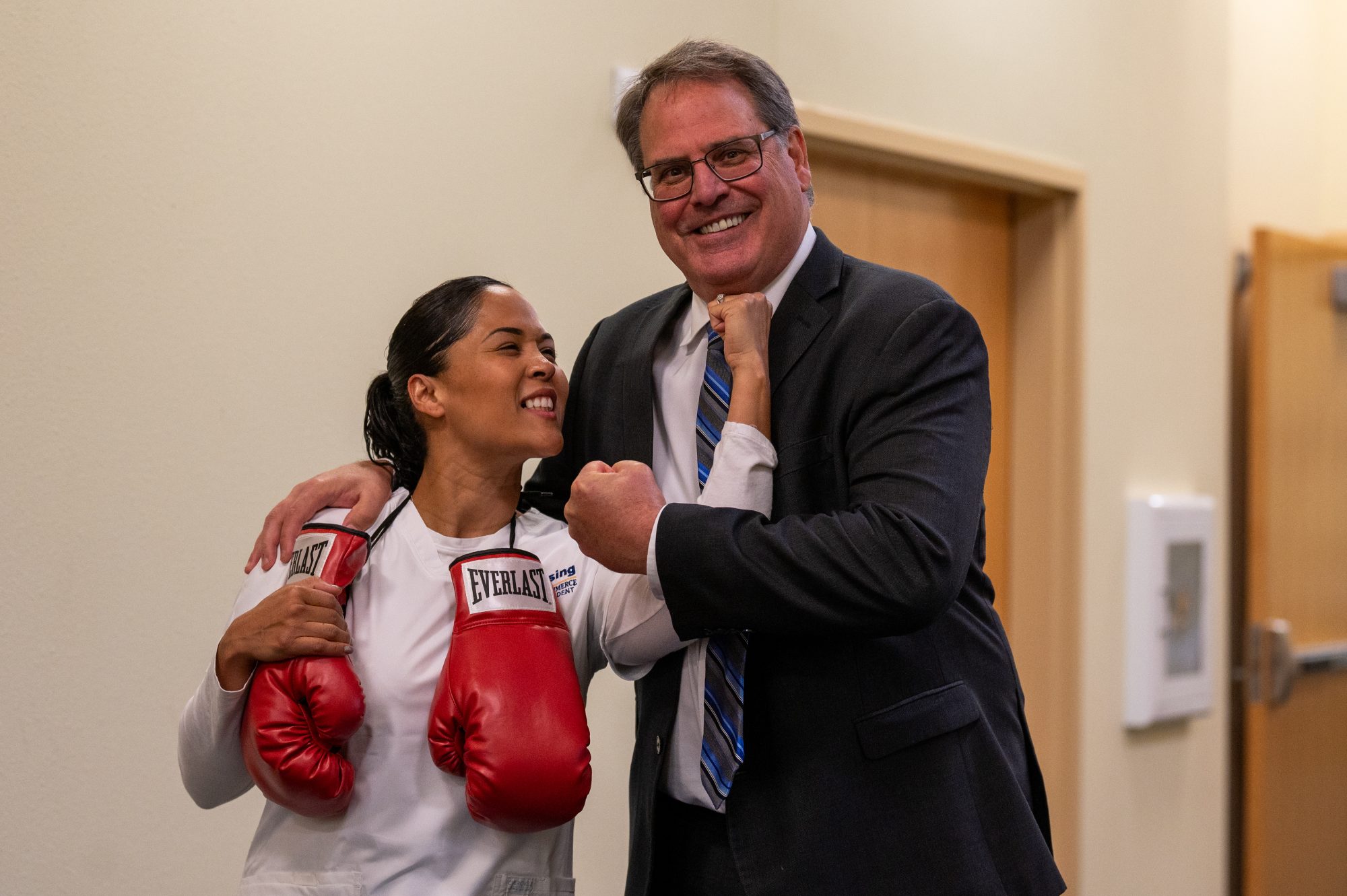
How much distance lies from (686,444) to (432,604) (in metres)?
0.36

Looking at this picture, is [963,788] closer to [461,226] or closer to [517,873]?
[517,873]

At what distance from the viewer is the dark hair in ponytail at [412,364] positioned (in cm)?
156

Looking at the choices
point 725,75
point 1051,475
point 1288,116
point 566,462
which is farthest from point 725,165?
point 1288,116

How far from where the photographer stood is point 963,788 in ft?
4.63

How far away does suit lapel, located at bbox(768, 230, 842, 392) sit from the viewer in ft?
4.85

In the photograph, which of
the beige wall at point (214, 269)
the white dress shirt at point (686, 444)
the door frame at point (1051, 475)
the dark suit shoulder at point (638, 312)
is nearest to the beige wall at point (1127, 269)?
the door frame at point (1051, 475)

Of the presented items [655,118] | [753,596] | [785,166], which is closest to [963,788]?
[753,596]

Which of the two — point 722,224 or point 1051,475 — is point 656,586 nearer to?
point 722,224

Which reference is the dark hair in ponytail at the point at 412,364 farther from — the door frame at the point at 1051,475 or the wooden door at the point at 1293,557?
the wooden door at the point at 1293,557

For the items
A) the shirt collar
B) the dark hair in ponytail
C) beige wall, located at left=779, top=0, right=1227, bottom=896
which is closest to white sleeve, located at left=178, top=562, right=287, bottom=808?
the dark hair in ponytail

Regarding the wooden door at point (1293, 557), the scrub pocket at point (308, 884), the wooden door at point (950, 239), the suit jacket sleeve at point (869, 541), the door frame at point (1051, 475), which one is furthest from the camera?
the wooden door at point (1293, 557)

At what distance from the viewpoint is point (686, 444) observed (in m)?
1.58

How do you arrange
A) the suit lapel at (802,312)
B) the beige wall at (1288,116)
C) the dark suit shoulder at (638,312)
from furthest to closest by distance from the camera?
1. the beige wall at (1288,116)
2. the dark suit shoulder at (638,312)
3. the suit lapel at (802,312)

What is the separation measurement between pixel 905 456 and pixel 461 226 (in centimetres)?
110
